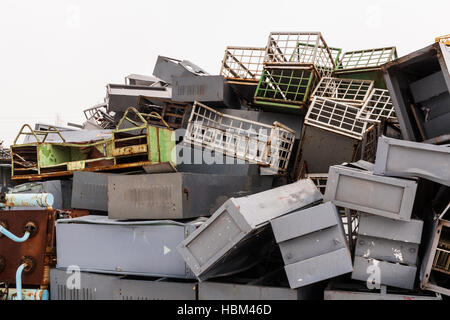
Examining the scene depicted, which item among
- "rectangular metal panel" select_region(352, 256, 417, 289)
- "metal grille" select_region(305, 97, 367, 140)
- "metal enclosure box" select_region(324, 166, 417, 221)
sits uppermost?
"metal grille" select_region(305, 97, 367, 140)

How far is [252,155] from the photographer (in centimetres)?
427

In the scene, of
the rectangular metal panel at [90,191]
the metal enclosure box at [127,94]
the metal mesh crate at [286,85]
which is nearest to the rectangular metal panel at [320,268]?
the rectangular metal panel at [90,191]

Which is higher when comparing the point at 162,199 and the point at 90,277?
the point at 162,199

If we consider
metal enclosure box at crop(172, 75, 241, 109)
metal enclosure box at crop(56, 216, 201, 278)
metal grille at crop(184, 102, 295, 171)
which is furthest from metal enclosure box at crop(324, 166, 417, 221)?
metal enclosure box at crop(172, 75, 241, 109)

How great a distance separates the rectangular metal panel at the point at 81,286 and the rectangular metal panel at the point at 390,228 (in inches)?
75.4

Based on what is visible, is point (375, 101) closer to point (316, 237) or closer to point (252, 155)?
point (252, 155)

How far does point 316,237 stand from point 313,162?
2272 mm

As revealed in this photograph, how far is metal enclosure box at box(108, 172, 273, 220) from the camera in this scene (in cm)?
289

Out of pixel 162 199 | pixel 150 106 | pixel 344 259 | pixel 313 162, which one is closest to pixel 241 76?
pixel 150 106

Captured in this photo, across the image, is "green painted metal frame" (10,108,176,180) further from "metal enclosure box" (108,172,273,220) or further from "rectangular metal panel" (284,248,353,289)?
"rectangular metal panel" (284,248,353,289)

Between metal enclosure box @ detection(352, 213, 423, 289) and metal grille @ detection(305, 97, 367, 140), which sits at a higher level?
metal grille @ detection(305, 97, 367, 140)

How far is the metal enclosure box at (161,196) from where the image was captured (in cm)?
289

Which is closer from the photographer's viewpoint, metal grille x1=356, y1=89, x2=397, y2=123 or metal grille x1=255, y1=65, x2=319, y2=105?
metal grille x1=356, y1=89, x2=397, y2=123

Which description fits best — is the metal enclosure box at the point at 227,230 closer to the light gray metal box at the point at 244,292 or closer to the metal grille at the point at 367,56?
the light gray metal box at the point at 244,292
